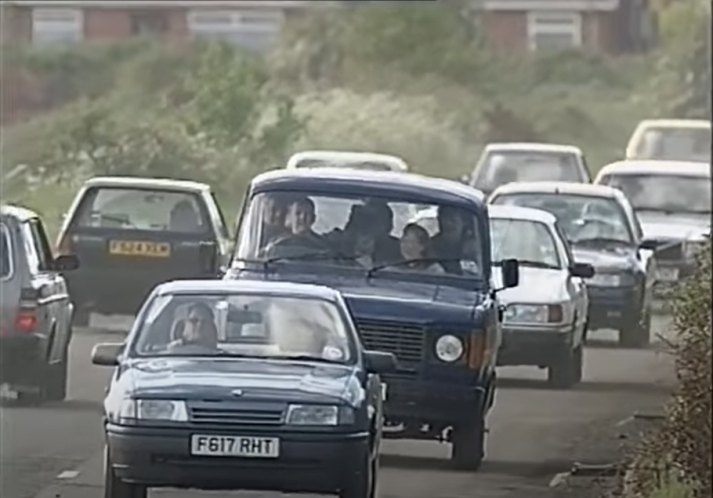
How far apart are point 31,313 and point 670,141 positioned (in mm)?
17638

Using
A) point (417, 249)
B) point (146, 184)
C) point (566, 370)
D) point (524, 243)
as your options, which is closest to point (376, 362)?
point (417, 249)

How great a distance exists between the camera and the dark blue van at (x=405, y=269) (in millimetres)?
16375

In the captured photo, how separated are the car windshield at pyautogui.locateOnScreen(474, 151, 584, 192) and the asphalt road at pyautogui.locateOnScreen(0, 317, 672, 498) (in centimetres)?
929

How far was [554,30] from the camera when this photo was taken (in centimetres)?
4331

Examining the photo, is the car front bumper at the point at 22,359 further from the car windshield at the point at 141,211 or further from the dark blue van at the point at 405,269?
the car windshield at the point at 141,211

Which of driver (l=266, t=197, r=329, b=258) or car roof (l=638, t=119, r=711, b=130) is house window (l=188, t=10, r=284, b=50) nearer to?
car roof (l=638, t=119, r=711, b=130)

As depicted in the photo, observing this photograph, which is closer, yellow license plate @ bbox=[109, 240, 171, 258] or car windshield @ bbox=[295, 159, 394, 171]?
yellow license plate @ bbox=[109, 240, 171, 258]

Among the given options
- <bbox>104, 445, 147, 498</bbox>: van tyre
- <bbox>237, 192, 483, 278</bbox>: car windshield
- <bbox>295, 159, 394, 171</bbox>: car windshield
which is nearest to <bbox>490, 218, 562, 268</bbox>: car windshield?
<bbox>237, 192, 483, 278</bbox>: car windshield

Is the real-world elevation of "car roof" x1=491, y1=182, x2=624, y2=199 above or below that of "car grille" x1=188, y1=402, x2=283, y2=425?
below

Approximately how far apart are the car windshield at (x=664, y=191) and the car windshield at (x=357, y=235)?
464 inches

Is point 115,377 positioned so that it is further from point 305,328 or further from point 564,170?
point 564,170

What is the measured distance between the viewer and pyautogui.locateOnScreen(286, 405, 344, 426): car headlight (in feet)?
43.5

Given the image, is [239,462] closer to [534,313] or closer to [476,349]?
[476,349]

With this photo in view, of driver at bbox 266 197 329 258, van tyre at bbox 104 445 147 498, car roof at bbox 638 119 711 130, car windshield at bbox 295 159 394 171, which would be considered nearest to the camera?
van tyre at bbox 104 445 147 498
